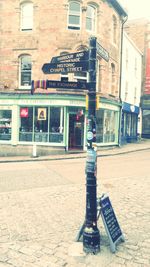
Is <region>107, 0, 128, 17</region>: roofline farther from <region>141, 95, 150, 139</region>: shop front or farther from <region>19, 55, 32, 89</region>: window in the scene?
<region>141, 95, 150, 139</region>: shop front

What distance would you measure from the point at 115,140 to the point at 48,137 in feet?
20.7

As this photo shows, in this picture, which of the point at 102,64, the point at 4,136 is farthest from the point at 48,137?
the point at 102,64

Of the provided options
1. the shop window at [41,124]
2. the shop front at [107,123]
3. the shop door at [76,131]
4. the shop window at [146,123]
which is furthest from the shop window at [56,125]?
the shop window at [146,123]

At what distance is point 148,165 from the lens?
15250 millimetres

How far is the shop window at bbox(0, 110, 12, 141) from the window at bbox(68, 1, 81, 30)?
6927 mm

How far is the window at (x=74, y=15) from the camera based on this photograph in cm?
1988

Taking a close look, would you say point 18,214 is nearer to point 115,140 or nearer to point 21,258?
point 21,258

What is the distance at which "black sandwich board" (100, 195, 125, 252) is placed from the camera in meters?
5.25

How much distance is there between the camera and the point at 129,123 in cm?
2888

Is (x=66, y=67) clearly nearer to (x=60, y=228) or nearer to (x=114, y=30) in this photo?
(x=60, y=228)

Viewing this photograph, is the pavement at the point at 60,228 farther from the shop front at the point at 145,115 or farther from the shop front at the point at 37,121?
the shop front at the point at 145,115

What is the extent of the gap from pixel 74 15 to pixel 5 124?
837 cm

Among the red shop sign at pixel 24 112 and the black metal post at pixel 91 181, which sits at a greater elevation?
the red shop sign at pixel 24 112

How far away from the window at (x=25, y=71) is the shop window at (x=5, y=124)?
2058 millimetres
